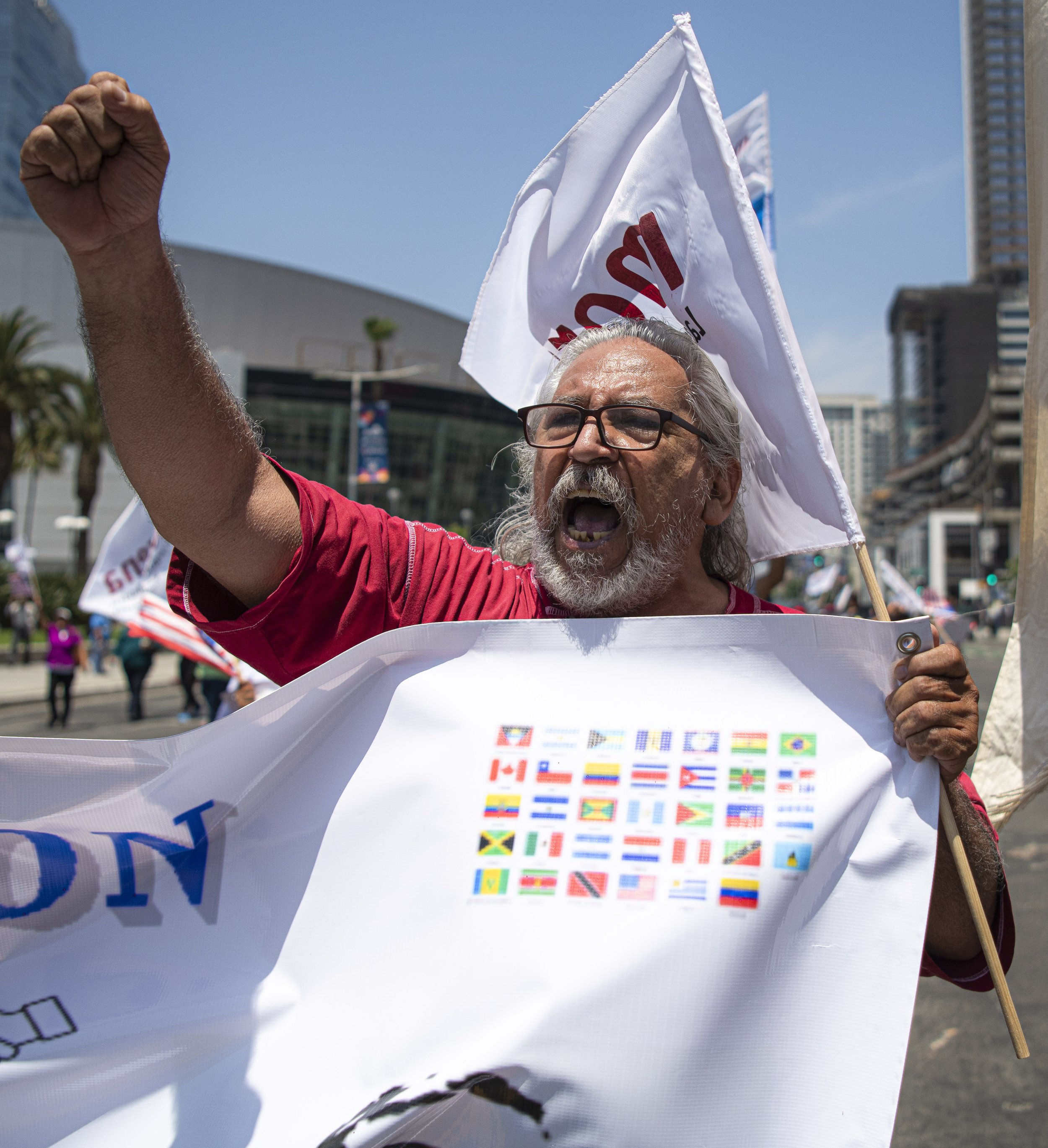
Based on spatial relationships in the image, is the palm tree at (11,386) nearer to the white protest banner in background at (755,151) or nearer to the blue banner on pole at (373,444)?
the blue banner on pole at (373,444)

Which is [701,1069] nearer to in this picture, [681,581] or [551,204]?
[681,581]

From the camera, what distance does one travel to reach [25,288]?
62.0m

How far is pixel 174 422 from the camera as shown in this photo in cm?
158

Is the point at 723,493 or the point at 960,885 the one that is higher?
the point at 723,493

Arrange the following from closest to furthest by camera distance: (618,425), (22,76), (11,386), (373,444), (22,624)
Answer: (618,425) < (22,624) < (373,444) < (11,386) < (22,76)

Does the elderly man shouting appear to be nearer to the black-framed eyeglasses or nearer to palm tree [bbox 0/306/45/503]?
the black-framed eyeglasses

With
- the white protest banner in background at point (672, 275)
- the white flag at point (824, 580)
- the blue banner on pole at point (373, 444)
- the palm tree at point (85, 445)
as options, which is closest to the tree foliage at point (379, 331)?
the palm tree at point (85, 445)

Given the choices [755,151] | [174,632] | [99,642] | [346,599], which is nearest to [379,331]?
[99,642]

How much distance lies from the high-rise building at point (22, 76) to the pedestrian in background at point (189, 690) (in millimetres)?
127938

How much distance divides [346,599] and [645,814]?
68cm

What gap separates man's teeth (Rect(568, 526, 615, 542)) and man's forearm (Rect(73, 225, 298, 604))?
54cm

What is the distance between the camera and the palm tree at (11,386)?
28.7m

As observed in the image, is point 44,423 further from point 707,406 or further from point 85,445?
point 707,406

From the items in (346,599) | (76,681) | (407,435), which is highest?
(407,435)
